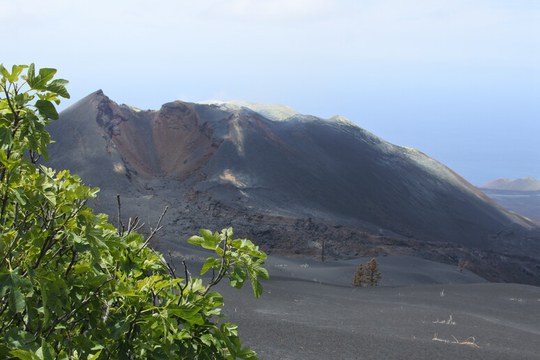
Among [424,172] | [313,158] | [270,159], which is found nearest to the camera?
[270,159]

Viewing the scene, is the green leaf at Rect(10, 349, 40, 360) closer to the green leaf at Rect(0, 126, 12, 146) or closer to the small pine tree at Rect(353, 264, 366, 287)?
the green leaf at Rect(0, 126, 12, 146)

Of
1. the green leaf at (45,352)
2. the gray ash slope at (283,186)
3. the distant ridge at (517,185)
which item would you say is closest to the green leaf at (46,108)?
the green leaf at (45,352)

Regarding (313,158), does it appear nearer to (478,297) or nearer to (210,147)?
(210,147)

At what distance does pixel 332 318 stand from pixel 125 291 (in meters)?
9.87

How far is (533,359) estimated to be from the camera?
912 cm

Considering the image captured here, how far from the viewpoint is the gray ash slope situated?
37.2 meters

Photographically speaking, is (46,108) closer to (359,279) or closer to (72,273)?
(72,273)

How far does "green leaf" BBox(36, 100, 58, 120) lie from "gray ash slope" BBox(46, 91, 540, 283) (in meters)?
30.4

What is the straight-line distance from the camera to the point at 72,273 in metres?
2.94

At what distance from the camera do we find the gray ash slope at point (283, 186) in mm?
37219

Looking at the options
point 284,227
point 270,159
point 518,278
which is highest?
point 270,159

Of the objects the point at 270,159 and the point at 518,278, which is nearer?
the point at 518,278

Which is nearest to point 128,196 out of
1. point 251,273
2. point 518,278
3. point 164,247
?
point 164,247

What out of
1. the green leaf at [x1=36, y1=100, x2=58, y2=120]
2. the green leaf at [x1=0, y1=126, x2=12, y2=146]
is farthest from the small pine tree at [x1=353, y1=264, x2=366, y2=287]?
the green leaf at [x1=0, y1=126, x2=12, y2=146]
